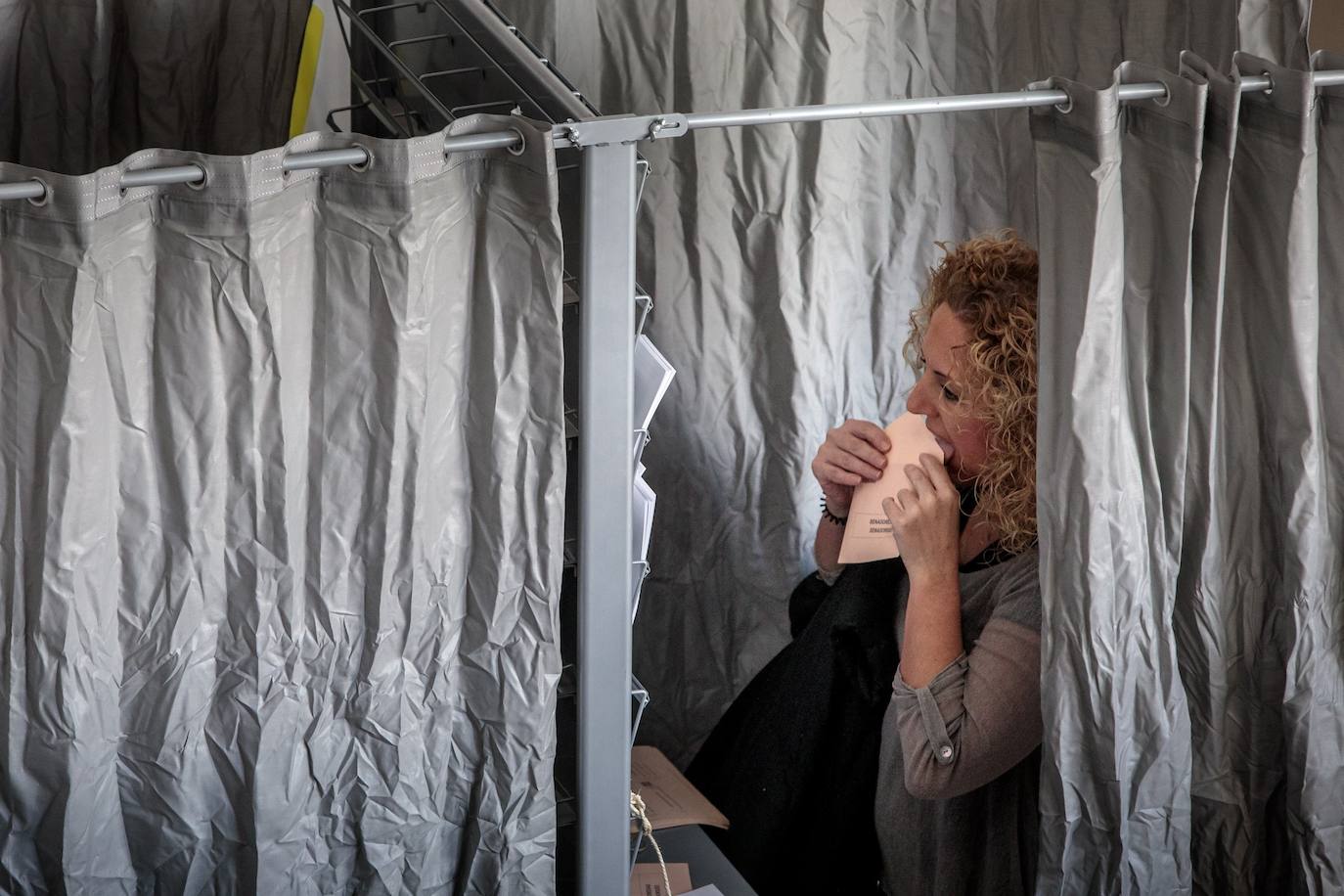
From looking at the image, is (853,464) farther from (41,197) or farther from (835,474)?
(41,197)

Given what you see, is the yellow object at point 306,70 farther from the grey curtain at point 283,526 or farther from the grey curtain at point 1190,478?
the grey curtain at point 1190,478

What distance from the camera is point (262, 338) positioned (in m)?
1.06

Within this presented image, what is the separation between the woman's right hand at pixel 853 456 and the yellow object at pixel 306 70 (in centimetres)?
81

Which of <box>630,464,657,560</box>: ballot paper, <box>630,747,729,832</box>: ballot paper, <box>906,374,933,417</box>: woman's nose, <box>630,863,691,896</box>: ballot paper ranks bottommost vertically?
<box>630,863,691,896</box>: ballot paper

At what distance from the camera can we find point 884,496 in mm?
1532

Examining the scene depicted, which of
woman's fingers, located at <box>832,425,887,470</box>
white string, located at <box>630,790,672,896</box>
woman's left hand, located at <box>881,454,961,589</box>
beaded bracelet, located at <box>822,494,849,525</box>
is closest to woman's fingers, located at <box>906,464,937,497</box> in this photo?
woman's left hand, located at <box>881,454,961,589</box>

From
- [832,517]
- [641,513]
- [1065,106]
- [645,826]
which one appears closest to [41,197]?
[641,513]

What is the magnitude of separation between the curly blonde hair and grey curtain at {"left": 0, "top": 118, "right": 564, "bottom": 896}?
21.4 inches

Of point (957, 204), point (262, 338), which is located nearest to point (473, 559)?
point (262, 338)

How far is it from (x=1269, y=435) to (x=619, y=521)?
698 mm

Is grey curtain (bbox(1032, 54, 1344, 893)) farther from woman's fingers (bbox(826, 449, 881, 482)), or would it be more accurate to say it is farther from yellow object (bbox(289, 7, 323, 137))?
yellow object (bbox(289, 7, 323, 137))

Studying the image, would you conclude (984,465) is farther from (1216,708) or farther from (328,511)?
(328,511)

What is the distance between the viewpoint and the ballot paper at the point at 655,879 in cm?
131

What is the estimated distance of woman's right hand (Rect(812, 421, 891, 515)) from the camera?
5.08 feet
